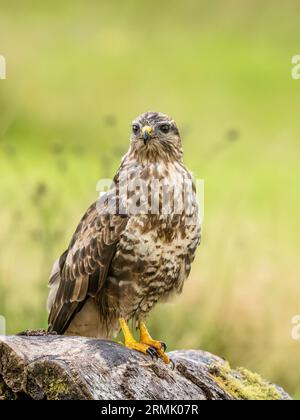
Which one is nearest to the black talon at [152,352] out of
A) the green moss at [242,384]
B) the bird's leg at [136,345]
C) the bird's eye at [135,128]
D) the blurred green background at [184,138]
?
the bird's leg at [136,345]

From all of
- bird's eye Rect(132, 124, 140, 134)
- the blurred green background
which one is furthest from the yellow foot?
the blurred green background

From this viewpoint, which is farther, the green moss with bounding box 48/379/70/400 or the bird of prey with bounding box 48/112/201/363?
the bird of prey with bounding box 48/112/201/363

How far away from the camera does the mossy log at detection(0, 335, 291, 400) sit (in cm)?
566

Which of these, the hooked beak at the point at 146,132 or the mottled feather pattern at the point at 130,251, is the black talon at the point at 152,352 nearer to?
the mottled feather pattern at the point at 130,251

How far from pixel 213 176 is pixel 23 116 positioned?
405 cm

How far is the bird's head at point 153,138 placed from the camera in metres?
7.07

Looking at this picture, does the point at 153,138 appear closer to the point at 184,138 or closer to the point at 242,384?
the point at 242,384

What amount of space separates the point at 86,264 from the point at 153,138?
80cm

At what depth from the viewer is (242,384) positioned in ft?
22.1

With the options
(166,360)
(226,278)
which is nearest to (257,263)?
(226,278)

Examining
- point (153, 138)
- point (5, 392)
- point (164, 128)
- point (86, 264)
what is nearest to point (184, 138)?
point (164, 128)

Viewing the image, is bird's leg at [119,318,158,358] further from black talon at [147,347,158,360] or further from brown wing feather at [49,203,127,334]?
brown wing feather at [49,203,127,334]
